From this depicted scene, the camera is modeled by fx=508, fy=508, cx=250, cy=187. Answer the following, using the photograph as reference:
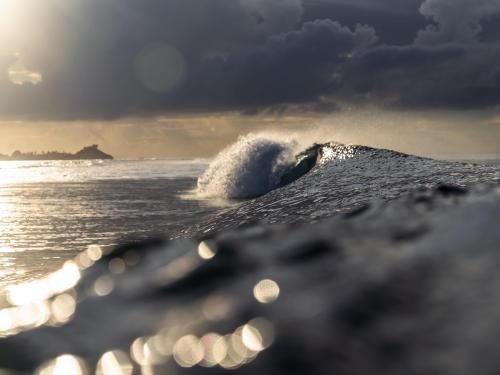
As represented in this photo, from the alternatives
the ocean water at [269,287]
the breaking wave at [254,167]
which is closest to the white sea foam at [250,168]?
the breaking wave at [254,167]

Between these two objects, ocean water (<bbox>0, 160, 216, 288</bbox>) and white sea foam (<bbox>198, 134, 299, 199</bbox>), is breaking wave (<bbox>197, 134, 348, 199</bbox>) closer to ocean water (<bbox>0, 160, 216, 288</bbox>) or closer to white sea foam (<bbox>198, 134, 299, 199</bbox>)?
white sea foam (<bbox>198, 134, 299, 199</bbox>)

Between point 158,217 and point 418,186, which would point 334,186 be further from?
point 158,217

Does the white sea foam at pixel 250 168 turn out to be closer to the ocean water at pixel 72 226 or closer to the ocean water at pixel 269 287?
the ocean water at pixel 72 226

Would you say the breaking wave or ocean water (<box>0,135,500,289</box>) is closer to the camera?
ocean water (<box>0,135,500,289</box>)

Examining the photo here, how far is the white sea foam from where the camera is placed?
20.0 m

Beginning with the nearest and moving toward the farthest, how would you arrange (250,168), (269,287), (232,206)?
(269,287) → (232,206) → (250,168)

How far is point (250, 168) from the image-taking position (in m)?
21.6

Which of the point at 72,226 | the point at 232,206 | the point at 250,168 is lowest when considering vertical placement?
the point at 72,226

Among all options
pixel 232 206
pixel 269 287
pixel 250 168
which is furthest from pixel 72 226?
pixel 250 168

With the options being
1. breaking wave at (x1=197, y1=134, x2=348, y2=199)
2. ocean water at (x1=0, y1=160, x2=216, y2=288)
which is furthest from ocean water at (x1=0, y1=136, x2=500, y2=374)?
breaking wave at (x1=197, y1=134, x2=348, y2=199)

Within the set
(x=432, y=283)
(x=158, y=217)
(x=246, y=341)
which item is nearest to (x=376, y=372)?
(x=246, y=341)

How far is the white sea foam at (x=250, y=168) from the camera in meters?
20.0

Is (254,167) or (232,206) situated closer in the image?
(232,206)

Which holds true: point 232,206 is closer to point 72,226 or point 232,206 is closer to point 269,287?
point 72,226
